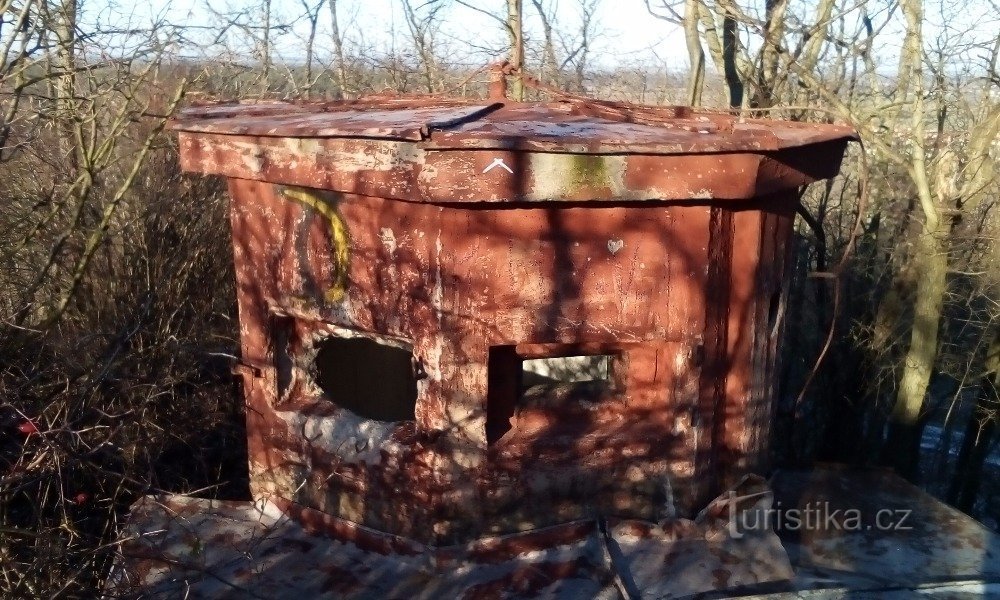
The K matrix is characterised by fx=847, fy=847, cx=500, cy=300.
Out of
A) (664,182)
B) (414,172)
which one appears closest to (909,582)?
(664,182)

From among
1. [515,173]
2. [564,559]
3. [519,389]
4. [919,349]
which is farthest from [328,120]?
[919,349]

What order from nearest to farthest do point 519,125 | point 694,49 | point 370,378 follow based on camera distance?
point 519,125
point 370,378
point 694,49

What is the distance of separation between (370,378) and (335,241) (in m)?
2.27

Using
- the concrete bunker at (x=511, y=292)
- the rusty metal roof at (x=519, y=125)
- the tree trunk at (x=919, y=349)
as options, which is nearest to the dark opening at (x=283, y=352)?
the concrete bunker at (x=511, y=292)

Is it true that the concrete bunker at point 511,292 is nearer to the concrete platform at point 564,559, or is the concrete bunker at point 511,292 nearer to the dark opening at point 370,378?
the concrete platform at point 564,559

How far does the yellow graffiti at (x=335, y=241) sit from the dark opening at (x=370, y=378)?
1.68 meters

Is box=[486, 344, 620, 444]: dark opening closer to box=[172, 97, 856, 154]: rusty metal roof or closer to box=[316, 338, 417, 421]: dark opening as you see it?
box=[172, 97, 856, 154]: rusty metal roof

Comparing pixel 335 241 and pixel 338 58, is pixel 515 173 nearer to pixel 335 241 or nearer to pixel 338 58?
pixel 335 241

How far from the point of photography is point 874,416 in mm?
8516

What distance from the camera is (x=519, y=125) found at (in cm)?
328

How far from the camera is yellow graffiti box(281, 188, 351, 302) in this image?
3588 mm

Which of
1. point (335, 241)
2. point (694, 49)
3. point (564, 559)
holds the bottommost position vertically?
point (564, 559)

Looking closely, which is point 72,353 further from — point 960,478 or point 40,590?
point 960,478

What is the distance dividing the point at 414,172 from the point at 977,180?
6.34 m
